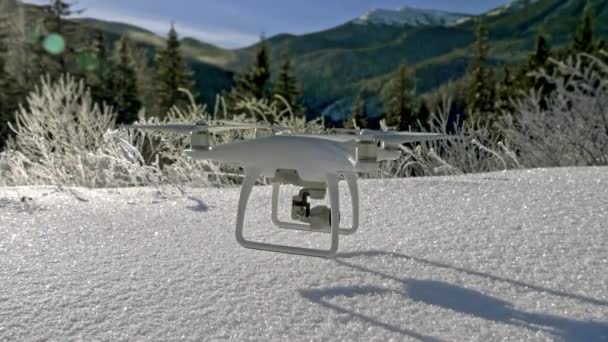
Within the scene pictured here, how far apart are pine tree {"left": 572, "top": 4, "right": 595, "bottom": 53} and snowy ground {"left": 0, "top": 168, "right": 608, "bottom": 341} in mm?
23050

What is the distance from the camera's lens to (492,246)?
140 cm

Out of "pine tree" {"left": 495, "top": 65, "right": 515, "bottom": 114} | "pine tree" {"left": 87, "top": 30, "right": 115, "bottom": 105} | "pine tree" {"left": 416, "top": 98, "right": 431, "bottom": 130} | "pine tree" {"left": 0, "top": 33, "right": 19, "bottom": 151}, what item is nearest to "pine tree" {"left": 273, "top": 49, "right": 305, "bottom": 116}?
"pine tree" {"left": 416, "top": 98, "right": 431, "bottom": 130}

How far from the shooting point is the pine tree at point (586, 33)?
21.5 metres

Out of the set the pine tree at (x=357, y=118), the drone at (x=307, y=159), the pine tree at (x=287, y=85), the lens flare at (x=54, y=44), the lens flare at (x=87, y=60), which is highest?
the lens flare at (x=54, y=44)

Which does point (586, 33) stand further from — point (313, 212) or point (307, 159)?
point (307, 159)

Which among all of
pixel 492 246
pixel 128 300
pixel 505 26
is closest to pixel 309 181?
pixel 128 300

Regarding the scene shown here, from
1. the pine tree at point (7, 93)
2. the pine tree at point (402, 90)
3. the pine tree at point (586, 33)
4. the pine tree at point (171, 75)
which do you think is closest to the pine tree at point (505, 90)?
the pine tree at point (586, 33)

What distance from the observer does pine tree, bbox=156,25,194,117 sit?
26.7 meters

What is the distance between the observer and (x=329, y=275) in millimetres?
1251

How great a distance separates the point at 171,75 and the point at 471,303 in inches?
1086

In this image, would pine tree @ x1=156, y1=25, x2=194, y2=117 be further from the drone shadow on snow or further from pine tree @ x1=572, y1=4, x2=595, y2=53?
the drone shadow on snow

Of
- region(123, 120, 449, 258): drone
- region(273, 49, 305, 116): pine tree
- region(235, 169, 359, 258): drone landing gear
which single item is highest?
Result: region(273, 49, 305, 116): pine tree

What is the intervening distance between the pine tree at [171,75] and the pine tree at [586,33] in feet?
60.2

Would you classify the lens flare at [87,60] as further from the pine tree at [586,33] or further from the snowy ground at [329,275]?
the snowy ground at [329,275]
